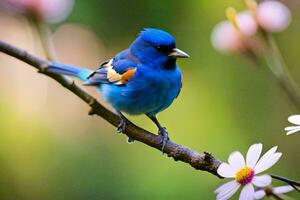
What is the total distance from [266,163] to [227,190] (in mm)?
40

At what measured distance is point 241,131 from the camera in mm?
2008

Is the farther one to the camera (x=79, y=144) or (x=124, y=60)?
(x=79, y=144)

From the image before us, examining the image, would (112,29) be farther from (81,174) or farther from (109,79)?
(109,79)

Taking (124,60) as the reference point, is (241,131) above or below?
above

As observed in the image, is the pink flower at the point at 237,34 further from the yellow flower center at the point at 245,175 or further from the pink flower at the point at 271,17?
the yellow flower center at the point at 245,175

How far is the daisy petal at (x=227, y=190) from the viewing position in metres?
0.54

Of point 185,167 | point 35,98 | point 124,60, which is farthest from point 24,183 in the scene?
point 124,60

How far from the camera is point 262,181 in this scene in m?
0.55

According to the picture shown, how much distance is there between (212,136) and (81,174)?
0.41 meters

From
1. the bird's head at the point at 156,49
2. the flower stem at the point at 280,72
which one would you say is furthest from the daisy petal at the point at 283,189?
the bird's head at the point at 156,49

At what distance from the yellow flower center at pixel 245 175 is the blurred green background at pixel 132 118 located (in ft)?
4.20

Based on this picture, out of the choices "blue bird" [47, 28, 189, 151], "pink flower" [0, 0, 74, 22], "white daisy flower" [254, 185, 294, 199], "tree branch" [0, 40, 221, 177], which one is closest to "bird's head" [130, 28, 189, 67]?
"blue bird" [47, 28, 189, 151]

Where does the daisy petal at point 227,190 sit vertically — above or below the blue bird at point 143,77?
below

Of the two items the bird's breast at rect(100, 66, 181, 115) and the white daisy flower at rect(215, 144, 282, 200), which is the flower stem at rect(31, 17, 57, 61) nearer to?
the bird's breast at rect(100, 66, 181, 115)
